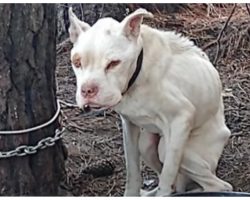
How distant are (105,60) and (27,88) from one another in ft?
1.41

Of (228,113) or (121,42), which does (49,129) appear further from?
→ (228,113)

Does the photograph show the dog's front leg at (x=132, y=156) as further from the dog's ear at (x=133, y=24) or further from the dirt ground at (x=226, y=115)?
the dog's ear at (x=133, y=24)

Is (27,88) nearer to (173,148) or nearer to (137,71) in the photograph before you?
(137,71)

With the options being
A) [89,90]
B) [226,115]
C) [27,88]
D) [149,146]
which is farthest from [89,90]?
[226,115]

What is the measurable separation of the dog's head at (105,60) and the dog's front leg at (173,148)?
253mm

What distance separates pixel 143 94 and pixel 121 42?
0.72 ft

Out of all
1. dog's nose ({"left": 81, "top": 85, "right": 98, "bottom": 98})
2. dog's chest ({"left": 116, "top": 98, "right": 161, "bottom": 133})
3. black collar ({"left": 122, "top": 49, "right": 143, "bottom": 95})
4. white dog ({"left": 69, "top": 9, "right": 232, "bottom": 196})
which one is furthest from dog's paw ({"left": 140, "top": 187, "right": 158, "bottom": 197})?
dog's nose ({"left": 81, "top": 85, "right": 98, "bottom": 98})

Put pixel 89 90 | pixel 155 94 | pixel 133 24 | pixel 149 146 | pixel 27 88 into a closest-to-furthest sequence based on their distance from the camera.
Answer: pixel 89 90 < pixel 133 24 < pixel 155 94 < pixel 27 88 < pixel 149 146

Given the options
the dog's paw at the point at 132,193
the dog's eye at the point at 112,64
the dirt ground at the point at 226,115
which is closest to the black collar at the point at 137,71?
the dog's eye at the point at 112,64

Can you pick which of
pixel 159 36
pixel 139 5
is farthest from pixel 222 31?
pixel 159 36

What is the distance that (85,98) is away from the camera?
6.51ft

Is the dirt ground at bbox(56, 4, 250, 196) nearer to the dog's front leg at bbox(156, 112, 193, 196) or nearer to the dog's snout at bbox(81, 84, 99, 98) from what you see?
the dog's front leg at bbox(156, 112, 193, 196)

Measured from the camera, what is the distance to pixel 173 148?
7.40 feet

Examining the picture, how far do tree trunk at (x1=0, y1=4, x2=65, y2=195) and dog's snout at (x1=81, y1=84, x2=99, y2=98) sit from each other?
37 cm
